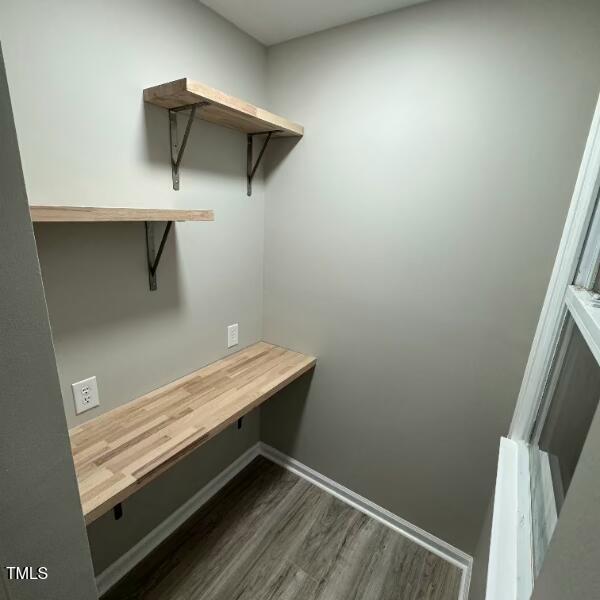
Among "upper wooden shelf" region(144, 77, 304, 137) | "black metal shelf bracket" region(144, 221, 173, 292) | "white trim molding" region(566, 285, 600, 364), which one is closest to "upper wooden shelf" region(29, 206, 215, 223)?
"black metal shelf bracket" region(144, 221, 173, 292)

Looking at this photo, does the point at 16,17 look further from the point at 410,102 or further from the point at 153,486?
the point at 153,486

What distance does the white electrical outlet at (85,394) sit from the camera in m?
1.22

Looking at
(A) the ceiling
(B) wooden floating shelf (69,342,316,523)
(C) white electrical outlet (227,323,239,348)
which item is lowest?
(B) wooden floating shelf (69,342,316,523)

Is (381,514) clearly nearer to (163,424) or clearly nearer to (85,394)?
(163,424)

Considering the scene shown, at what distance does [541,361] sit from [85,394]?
170 cm

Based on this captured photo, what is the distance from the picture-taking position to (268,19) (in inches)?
56.7

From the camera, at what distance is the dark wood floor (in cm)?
146

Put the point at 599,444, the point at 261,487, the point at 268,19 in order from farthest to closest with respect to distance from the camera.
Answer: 1. the point at 261,487
2. the point at 268,19
3. the point at 599,444

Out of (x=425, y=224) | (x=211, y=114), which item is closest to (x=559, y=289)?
(x=425, y=224)

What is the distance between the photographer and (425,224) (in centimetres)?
143

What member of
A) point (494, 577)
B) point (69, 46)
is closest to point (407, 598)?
point (494, 577)

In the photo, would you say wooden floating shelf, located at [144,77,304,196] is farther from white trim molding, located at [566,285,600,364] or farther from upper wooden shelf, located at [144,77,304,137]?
white trim molding, located at [566,285,600,364]

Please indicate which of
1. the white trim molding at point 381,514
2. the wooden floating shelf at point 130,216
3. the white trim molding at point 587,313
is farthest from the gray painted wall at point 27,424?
the white trim molding at point 381,514

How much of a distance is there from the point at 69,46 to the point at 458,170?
1428mm
